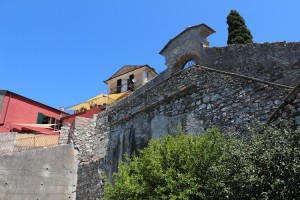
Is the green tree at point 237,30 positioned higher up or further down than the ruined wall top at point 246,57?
higher up

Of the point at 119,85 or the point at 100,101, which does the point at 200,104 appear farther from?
the point at 119,85

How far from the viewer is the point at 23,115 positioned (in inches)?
1105

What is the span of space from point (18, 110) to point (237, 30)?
57.5 ft

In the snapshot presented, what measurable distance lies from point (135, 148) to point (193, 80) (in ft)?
11.9

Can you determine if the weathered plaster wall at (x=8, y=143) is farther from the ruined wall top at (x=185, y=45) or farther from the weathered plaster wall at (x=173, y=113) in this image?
the ruined wall top at (x=185, y=45)

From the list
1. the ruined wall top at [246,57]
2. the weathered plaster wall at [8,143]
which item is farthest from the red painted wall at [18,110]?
the ruined wall top at [246,57]

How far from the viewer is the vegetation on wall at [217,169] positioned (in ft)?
19.9

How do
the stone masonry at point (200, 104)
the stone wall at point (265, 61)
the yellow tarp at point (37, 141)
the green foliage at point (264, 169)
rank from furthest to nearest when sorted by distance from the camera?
1. the yellow tarp at point (37, 141)
2. the stone wall at point (265, 61)
3. the stone masonry at point (200, 104)
4. the green foliage at point (264, 169)

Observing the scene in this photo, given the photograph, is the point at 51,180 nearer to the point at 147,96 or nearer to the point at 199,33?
the point at 147,96

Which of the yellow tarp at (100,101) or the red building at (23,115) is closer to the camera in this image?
the red building at (23,115)

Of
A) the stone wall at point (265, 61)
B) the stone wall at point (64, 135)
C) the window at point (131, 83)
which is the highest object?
the window at point (131, 83)

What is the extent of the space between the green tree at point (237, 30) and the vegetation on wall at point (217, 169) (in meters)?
14.4

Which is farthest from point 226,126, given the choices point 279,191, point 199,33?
point 199,33

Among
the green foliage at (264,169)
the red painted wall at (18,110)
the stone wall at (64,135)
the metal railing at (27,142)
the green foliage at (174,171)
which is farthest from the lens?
the red painted wall at (18,110)
